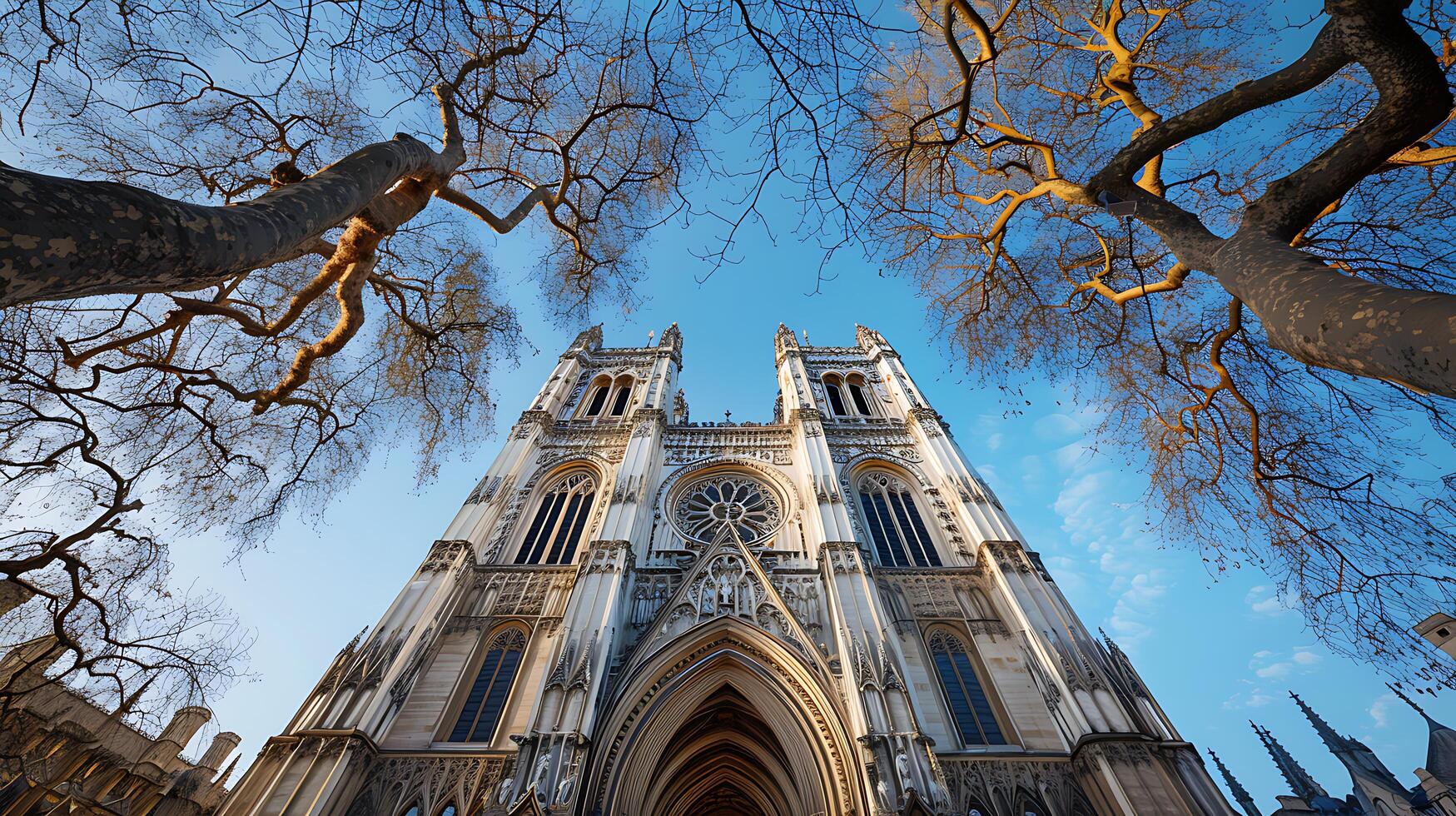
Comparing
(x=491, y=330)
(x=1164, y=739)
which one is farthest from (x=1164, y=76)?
(x=1164, y=739)

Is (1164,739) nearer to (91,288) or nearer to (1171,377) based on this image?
(1171,377)

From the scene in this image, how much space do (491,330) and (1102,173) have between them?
8110 millimetres

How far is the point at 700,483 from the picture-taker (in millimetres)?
19656

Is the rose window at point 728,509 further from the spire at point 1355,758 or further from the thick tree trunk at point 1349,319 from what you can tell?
the spire at point 1355,758

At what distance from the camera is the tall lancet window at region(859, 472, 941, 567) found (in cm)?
1650

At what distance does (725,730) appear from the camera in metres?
14.2

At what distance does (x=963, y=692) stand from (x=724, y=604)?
5.76 metres

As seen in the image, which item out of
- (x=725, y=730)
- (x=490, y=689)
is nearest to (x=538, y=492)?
(x=490, y=689)

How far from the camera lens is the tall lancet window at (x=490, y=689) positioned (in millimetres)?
12055

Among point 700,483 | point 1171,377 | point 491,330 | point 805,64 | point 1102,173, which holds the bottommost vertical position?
point 805,64

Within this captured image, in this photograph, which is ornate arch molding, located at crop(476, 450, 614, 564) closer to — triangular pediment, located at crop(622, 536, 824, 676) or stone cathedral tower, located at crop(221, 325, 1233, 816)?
stone cathedral tower, located at crop(221, 325, 1233, 816)

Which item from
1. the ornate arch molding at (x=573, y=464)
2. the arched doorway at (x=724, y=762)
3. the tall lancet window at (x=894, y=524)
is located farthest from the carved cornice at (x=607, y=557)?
the tall lancet window at (x=894, y=524)

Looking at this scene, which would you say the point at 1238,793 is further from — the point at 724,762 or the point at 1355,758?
the point at 724,762

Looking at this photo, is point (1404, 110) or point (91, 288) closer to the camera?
point (91, 288)
